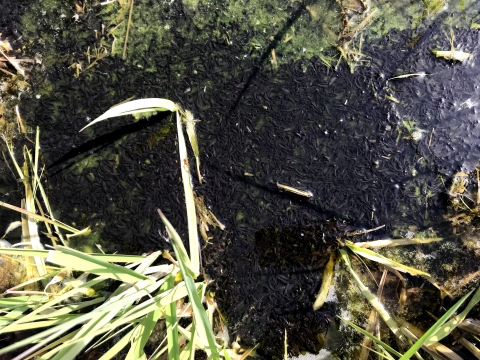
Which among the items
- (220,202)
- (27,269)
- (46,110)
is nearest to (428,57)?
(220,202)

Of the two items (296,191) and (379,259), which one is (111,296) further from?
(379,259)

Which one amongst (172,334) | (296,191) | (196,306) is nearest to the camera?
(196,306)

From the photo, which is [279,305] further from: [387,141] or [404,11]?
[404,11]

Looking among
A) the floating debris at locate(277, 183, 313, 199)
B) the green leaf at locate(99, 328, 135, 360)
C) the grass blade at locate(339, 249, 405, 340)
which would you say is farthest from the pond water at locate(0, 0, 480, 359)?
the green leaf at locate(99, 328, 135, 360)

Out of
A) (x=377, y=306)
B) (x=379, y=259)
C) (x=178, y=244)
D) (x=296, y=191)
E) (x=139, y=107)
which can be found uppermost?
(x=139, y=107)

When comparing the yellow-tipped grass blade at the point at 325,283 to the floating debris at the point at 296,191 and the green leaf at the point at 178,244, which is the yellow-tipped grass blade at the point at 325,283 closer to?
the floating debris at the point at 296,191

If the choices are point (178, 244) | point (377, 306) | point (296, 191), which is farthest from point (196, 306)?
point (377, 306)

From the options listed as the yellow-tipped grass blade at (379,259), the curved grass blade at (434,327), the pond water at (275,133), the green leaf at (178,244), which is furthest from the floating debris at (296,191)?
the curved grass blade at (434,327)

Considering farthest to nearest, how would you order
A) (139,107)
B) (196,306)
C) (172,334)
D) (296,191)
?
(296,191), (139,107), (172,334), (196,306)
